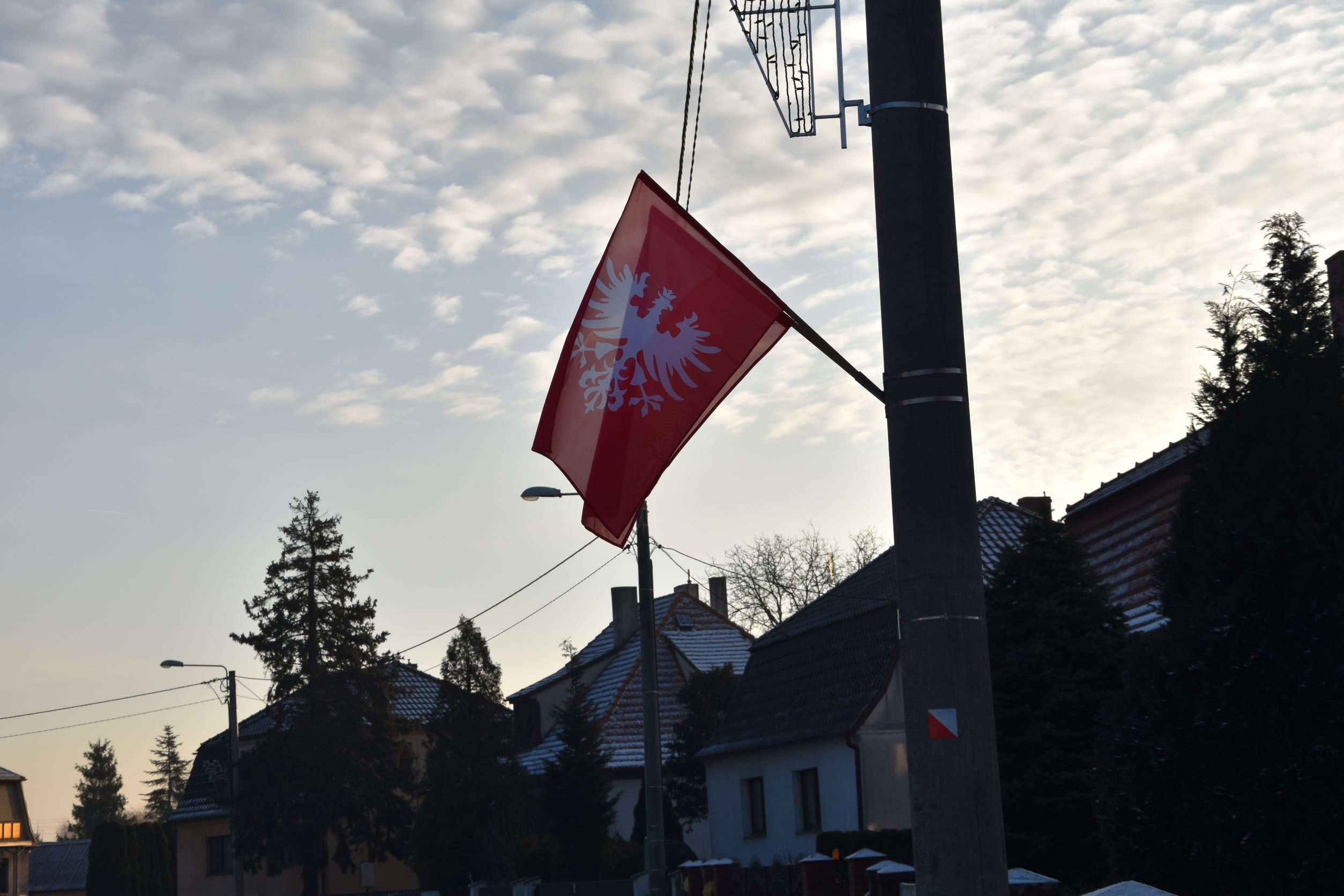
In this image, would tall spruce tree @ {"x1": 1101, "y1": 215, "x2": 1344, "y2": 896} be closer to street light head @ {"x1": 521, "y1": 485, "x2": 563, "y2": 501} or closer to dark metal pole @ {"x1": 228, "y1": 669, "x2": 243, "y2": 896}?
street light head @ {"x1": 521, "y1": 485, "x2": 563, "y2": 501}

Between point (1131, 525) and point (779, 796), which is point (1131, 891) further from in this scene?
point (779, 796)

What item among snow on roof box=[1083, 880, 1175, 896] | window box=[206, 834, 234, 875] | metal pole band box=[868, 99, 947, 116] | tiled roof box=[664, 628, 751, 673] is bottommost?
window box=[206, 834, 234, 875]

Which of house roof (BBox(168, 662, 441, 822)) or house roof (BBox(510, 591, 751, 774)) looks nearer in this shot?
house roof (BBox(510, 591, 751, 774))

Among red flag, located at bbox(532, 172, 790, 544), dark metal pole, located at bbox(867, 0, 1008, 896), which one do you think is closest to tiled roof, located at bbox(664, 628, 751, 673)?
red flag, located at bbox(532, 172, 790, 544)

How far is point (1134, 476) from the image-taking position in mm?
21141

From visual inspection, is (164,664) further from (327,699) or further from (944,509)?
(944,509)

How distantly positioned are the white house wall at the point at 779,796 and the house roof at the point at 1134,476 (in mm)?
10127

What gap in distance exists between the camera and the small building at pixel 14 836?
256 feet

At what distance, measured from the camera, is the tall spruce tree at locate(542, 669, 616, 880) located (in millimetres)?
36969

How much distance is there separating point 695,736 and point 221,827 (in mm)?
28022

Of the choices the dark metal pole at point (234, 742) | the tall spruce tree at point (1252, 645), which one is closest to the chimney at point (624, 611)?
the dark metal pole at point (234, 742)

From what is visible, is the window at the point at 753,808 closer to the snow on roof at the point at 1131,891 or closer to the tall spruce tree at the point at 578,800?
the tall spruce tree at the point at 578,800

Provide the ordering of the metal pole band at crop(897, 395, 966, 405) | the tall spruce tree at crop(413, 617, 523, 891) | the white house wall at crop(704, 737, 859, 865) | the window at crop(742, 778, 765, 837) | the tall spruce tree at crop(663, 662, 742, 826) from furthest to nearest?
the tall spruce tree at crop(663, 662, 742, 826)
the tall spruce tree at crop(413, 617, 523, 891)
the window at crop(742, 778, 765, 837)
the white house wall at crop(704, 737, 859, 865)
the metal pole band at crop(897, 395, 966, 405)

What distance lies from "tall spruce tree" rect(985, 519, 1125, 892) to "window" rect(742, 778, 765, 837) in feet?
54.7
